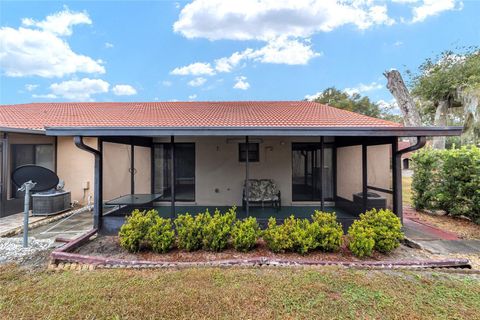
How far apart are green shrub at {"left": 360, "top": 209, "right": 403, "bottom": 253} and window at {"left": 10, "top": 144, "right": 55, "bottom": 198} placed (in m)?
9.87

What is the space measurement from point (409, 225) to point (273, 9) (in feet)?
38.8

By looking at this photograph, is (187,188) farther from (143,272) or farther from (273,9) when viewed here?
(273,9)

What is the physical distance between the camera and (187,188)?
7.69 meters

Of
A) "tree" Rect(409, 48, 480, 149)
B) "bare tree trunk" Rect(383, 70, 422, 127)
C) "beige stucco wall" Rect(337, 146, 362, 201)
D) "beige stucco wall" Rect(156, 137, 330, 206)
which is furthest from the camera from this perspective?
"tree" Rect(409, 48, 480, 149)

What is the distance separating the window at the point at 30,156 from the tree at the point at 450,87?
1936cm

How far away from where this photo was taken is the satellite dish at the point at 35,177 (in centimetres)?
475

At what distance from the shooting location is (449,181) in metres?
6.22

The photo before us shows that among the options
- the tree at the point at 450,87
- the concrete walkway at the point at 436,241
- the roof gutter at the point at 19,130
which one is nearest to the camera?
the concrete walkway at the point at 436,241

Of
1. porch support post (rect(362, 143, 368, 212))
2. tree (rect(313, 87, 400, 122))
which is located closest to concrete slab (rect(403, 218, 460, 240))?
porch support post (rect(362, 143, 368, 212))

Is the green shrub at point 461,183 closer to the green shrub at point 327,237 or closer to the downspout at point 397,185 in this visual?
the downspout at point 397,185

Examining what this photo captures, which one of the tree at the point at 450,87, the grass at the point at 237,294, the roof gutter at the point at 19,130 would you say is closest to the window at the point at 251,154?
the grass at the point at 237,294

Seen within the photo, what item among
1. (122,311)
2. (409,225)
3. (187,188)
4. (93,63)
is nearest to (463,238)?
(409,225)

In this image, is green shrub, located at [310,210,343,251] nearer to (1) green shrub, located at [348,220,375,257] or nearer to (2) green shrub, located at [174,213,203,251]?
(1) green shrub, located at [348,220,375,257]

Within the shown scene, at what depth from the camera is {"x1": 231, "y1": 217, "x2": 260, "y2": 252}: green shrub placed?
411cm
